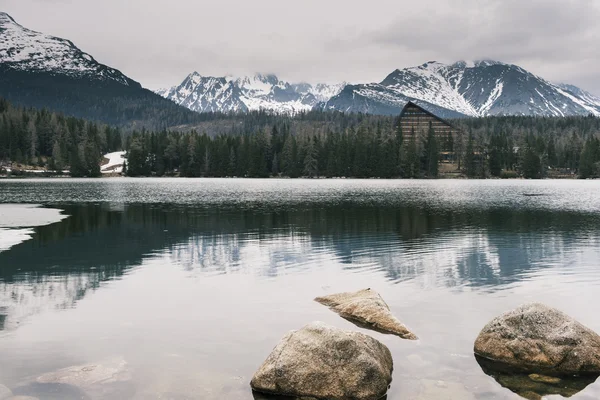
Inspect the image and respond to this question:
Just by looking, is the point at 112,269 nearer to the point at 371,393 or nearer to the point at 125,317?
the point at 125,317

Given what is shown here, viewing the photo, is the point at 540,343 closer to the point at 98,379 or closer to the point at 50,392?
the point at 98,379

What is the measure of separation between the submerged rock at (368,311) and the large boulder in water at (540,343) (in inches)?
124

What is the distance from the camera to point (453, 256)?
3791 centimetres

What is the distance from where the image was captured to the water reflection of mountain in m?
30.7

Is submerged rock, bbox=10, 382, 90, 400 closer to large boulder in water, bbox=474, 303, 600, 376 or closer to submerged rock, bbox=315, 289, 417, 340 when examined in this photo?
submerged rock, bbox=315, 289, 417, 340

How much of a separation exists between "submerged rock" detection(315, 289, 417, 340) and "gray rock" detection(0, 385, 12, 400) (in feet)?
42.6

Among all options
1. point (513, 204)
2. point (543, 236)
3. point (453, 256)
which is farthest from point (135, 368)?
point (513, 204)

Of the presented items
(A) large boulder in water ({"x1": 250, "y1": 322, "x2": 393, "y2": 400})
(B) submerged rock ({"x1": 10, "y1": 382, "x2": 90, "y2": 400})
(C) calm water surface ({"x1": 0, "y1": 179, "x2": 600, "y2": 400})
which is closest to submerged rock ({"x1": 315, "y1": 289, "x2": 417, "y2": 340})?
(C) calm water surface ({"x1": 0, "y1": 179, "x2": 600, "y2": 400})

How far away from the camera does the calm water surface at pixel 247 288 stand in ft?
54.9

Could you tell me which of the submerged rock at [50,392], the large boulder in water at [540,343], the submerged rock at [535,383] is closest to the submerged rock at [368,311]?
the large boulder in water at [540,343]

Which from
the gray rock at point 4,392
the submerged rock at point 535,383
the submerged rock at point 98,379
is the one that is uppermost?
the gray rock at point 4,392

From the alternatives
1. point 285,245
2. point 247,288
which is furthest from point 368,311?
point 285,245

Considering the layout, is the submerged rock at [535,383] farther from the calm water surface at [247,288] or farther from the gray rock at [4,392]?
the gray rock at [4,392]

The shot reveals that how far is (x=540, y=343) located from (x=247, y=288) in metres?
15.7
